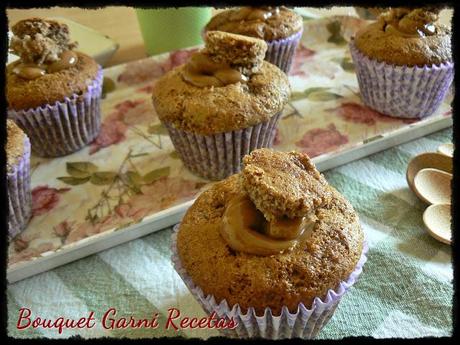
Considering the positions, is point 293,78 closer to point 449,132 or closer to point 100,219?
point 449,132

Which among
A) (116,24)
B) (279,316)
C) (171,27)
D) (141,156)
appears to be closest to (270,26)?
(171,27)

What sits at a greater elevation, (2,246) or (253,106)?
(253,106)

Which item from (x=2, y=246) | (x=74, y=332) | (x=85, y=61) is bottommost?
(x=74, y=332)

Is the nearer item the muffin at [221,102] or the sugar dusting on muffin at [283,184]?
the sugar dusting on muffin at [283,184]

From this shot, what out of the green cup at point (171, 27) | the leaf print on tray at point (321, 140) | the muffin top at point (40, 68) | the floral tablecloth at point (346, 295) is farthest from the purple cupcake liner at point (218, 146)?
the green cup at point (171, 27)

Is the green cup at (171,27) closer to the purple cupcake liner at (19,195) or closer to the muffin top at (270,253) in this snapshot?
the purple cupcake liner at (19,195)

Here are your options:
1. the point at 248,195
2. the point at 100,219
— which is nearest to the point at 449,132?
the point at 248,195

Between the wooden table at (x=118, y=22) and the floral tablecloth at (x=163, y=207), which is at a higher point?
the wooden table at (x=118, y=22)
